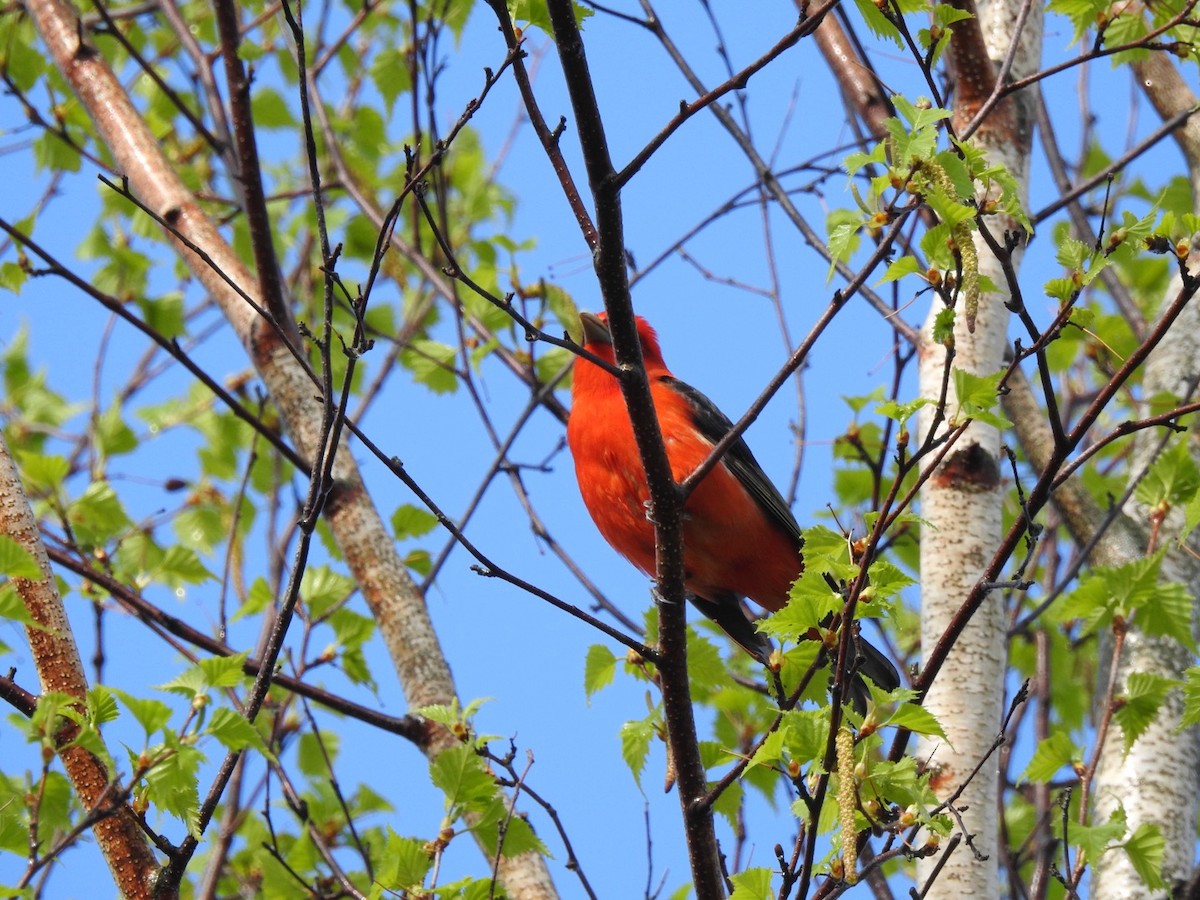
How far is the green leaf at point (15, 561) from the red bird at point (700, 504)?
2.18m

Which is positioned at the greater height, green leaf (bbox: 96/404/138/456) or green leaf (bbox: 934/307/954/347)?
green leaf (bbox: 96/404/138/456)

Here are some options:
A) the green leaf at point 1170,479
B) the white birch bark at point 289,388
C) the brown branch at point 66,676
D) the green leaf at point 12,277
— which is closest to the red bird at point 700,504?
the white birch bark at point 289,388

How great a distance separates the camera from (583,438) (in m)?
4.65

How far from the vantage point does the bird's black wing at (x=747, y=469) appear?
484 cm

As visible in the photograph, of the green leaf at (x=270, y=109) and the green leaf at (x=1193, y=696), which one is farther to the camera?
the green leaf at (x=270, y=109)

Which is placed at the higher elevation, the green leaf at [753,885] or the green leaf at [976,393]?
the green leaf at [976,393]

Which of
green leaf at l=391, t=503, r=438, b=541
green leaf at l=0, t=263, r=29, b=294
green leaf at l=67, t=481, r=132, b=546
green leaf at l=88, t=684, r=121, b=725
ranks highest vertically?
green leaf at l=0, t=263, r=29, b=294

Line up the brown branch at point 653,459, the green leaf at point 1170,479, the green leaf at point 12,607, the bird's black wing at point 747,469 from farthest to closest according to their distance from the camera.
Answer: the bird's black wing at point 747,469
the green leaf at point 1170,479
the green leaf at point 12,607
the brown branch at point 653,459

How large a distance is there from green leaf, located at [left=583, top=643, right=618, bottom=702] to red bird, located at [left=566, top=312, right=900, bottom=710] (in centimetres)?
91

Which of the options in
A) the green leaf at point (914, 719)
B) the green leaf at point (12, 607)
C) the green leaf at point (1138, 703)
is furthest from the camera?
the green leaf at point (1138, 703)

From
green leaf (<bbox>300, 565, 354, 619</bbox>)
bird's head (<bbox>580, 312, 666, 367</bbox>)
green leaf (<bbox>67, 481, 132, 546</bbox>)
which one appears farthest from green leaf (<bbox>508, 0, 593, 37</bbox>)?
green leaf (<bbox>67, 481, 132, 546</bbox>)

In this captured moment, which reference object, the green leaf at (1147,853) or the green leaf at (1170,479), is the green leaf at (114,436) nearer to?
the green leaf at (1170,479)

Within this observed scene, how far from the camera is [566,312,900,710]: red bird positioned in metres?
4.47

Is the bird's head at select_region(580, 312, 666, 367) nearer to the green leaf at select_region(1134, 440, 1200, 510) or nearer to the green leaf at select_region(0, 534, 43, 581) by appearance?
the green leaf at select_region(1134, 440, 1200, 510)
